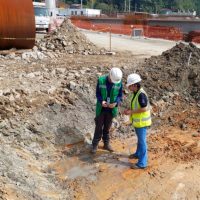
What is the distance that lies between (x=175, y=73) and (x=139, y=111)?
181 inches

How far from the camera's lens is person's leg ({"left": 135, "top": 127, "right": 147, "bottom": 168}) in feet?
22.5

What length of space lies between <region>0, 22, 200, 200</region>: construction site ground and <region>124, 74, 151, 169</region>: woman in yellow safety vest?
0.35 meters

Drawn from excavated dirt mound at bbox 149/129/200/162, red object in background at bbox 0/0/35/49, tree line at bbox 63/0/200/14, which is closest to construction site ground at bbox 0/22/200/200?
excavated dirt mound at bbox 149/129/200/162

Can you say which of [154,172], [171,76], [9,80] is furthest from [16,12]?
[154,172]

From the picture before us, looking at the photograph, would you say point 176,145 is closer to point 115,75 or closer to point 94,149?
point 94,149

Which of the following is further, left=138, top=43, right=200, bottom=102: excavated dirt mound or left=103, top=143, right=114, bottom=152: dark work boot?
left=138, top=43, right=200, bottom=102: excavated dirt mound

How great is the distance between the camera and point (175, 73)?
10891 mm

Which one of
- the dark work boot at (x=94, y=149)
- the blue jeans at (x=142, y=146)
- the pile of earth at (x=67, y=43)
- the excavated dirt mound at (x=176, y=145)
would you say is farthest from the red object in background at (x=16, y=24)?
the blue jeans at (x=142, y=146)

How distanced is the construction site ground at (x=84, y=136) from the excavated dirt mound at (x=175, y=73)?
0.10 feet

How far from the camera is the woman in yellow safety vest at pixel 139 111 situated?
21.5 feet

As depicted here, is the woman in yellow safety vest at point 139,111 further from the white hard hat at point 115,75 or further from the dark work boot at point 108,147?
the dark work boot at point 108,147

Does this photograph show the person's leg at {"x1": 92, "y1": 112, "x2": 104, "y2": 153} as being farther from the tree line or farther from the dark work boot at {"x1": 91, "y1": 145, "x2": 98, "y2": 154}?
the tree line

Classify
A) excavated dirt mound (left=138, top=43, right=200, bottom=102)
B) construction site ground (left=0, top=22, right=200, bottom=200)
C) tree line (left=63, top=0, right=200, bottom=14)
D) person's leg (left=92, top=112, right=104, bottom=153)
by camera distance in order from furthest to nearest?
1. tree line (left=63, top=0, right=200, bottom=14)
2. excavated dirt mound (left=138, top=43, right=200, bottom=102)
3. person's leg (left=92, top=112, right=104, bottom=153)
4. construction site ground (left=0, top=22, right=200, bottom=200)

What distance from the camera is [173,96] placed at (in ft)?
33.8
